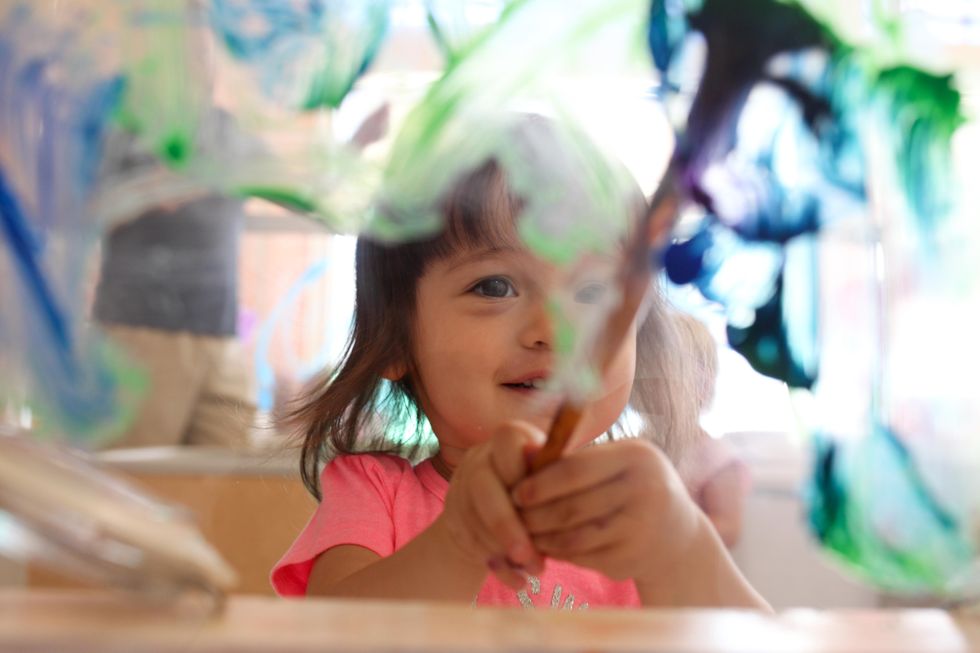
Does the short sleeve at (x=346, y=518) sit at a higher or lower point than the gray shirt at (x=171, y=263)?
lower

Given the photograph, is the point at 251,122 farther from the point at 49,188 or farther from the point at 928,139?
the point at 928,139

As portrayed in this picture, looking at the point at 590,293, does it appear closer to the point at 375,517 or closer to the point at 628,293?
the point at 628,293

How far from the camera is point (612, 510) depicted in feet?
1.13

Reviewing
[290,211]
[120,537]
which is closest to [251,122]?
[290,211]

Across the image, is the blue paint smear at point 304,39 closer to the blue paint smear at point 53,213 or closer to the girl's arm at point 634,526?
the blue paint smear at point 53,213

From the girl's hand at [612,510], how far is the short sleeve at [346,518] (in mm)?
93

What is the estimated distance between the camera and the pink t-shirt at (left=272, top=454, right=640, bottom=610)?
15.7 inches

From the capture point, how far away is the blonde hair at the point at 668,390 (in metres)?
0.38

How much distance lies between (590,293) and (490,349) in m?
0.05

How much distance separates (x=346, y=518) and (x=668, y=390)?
5.8 inches

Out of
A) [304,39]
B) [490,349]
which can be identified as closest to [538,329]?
[490,349]

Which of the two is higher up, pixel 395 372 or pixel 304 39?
pixel 304 39

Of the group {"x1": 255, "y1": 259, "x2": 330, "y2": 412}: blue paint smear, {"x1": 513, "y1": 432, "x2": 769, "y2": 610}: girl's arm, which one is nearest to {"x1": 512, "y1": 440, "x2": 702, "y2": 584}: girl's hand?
{"x1": 513, "y1": 432, "x2": 769, "y2": 610}: girl's arm

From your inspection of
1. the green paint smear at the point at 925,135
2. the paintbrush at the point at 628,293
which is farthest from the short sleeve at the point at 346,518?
the green paint smear at the point at 925,135
